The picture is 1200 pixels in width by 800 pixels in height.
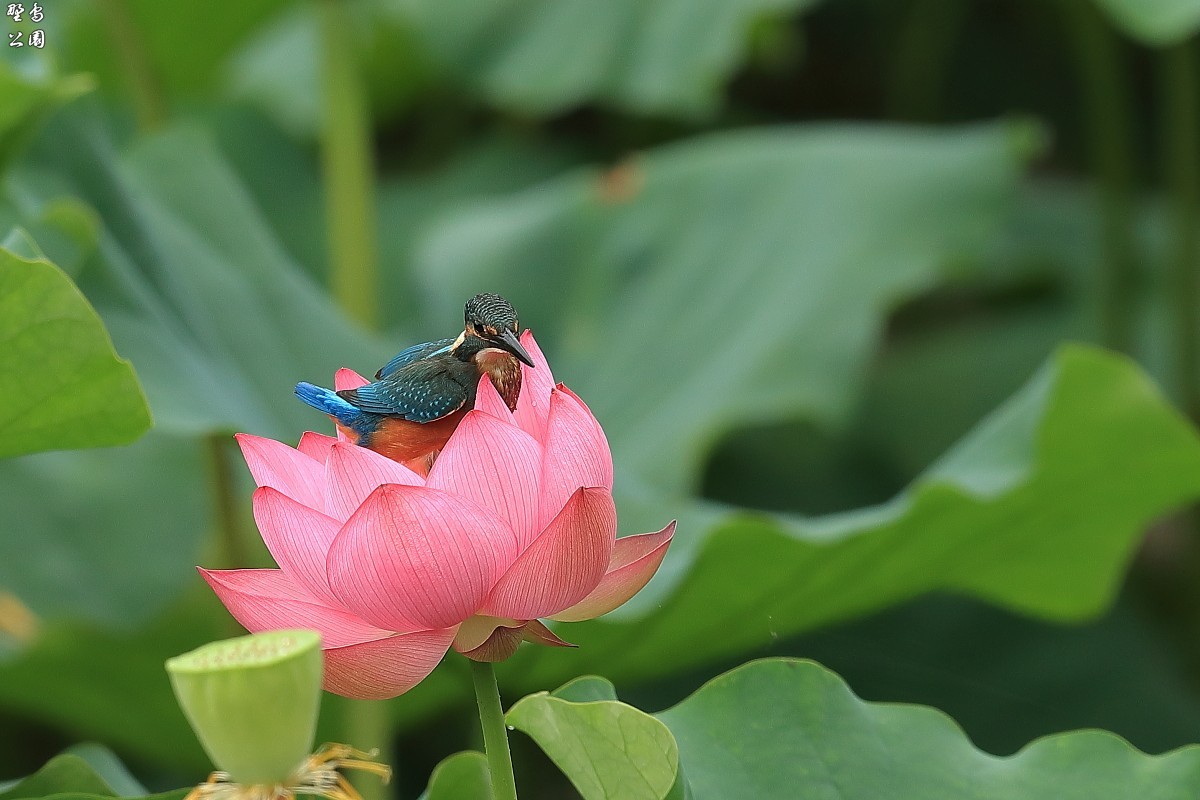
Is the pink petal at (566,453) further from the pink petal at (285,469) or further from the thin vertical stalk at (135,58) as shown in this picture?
the thin vertical stalk at (135,58)

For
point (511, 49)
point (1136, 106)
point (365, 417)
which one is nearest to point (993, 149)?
point (511, 49)

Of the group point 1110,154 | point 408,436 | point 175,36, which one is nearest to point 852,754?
point 408,436

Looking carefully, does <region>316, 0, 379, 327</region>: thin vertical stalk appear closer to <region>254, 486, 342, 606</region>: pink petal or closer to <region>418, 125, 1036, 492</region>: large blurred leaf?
<region>418, 125, 1036, 492</region>: large blurred leaf

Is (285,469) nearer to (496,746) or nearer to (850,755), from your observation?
(496,746)

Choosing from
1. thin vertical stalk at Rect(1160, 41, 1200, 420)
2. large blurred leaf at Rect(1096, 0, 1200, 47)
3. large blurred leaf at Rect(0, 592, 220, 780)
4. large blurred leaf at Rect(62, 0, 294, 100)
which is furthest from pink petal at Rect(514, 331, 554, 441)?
large blurred leaf at Rect(62, 0, 294, 100)

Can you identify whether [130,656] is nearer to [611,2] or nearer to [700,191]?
[700,191]

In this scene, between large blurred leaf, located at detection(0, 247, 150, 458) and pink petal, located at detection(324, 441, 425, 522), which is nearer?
pink petal, located at detection(324, 441, 425, 522)
